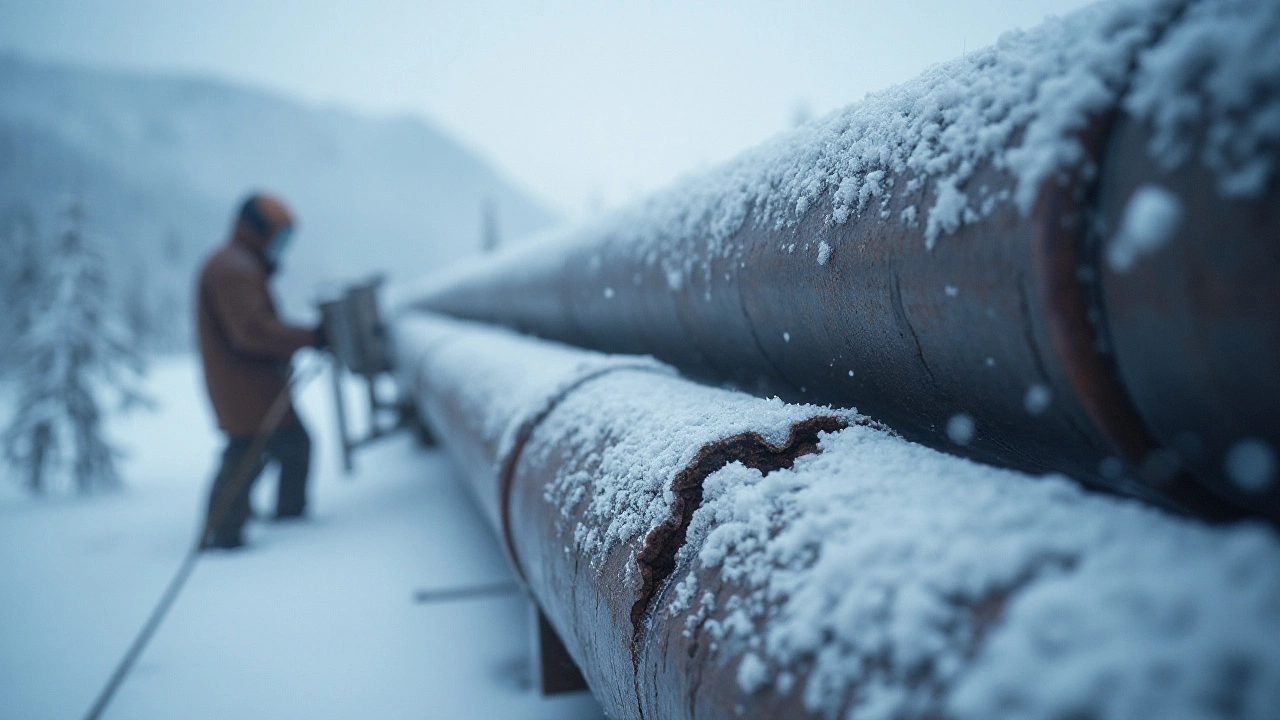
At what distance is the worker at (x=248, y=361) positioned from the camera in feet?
10.6

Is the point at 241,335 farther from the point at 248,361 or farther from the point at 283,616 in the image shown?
the point at 283,616

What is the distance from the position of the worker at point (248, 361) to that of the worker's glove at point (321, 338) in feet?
0.06

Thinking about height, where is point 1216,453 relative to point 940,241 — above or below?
below

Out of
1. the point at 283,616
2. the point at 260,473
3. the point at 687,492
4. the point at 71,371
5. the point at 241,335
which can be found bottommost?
the point at 283,616

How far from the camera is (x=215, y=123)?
6869 centimetres

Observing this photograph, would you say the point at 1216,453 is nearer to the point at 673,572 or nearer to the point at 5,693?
the point at 673,572

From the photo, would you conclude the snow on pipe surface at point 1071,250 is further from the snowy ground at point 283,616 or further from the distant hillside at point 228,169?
the distant hillside at point 228,169

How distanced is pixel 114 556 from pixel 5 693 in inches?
60.7

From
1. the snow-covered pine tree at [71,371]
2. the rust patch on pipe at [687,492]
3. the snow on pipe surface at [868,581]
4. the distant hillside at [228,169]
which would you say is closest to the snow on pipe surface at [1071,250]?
the snow on pipe surface at [868,581]

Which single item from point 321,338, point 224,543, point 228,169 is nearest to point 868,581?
point 224,543

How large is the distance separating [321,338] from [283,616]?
5.75 ft

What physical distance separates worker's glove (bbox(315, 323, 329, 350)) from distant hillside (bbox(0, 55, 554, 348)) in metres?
31.4

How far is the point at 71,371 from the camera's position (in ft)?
17.7

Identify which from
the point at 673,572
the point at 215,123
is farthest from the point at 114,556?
the point at 215,123
